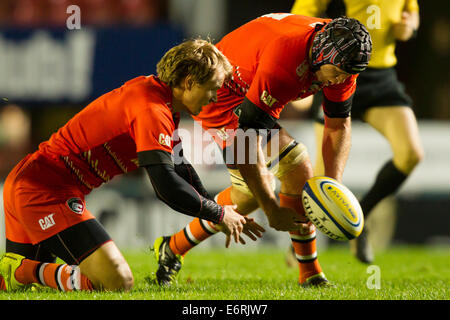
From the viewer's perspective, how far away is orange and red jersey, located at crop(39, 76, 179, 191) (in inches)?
142

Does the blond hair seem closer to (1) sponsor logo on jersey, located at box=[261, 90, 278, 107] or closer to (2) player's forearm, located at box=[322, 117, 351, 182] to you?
(1) sponsor logo on jersey, located at box=[261, 90, 278, 107]

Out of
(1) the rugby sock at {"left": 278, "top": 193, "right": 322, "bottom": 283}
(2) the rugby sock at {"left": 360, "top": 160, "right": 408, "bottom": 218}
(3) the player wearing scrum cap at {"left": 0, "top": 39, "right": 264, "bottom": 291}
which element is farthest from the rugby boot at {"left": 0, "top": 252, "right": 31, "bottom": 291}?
(2) the rugby sock at {"left": 360, "top": 160, "right": 408, "bottom": 218}

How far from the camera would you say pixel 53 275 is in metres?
3.95

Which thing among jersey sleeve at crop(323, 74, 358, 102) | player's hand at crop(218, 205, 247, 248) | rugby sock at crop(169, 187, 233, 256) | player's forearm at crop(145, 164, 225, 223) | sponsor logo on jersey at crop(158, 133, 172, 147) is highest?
jersey sleeve at crop(323, 74, 358, 102)

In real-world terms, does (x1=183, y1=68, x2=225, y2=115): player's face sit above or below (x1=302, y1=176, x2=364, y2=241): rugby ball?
above

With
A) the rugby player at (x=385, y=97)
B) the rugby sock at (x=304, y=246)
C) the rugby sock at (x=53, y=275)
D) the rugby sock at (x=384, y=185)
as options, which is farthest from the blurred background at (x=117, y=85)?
the rugby sock at (x=53, y=275)

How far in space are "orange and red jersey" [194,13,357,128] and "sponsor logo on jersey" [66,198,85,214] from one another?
112 cm

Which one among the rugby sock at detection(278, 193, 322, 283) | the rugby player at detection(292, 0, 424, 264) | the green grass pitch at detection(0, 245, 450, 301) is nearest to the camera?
the green grass pitch at detection(0, 245, 450, 301)

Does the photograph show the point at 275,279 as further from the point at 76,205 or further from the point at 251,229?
the point at 76,205

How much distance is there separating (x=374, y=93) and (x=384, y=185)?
75cm

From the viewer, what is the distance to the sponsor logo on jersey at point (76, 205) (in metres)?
3.92

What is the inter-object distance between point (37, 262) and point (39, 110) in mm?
6928
